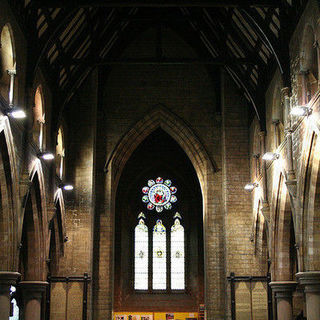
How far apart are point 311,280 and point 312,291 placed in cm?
24

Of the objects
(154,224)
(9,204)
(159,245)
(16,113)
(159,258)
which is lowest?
(9,204)

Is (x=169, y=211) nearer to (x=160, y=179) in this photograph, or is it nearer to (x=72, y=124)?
(x=160, y=179)

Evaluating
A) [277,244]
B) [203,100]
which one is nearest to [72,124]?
[203,100]

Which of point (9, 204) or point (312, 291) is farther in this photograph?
point (9, 204)

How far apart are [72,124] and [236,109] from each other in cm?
561

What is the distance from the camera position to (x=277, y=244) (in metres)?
16.7

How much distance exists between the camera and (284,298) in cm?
1661

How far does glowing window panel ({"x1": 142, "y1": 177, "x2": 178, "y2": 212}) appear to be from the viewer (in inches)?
1104

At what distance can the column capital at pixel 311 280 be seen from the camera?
42.0 feet

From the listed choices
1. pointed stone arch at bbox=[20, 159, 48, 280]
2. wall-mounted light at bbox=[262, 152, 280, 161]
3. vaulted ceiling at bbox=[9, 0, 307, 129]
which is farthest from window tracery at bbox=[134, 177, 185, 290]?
wall-mounted light at bbox=[262, 152, 280, 161]

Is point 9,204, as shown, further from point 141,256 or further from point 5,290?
point 141,256

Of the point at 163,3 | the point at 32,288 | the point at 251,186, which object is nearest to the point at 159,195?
the point at 251,186

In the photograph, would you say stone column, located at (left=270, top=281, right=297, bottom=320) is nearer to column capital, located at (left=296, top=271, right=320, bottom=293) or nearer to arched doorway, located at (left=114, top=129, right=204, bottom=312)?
column capital, located at (left=296, top=271, right=320, bottom=293)

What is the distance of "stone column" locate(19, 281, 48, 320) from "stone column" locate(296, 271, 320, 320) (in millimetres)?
7096
